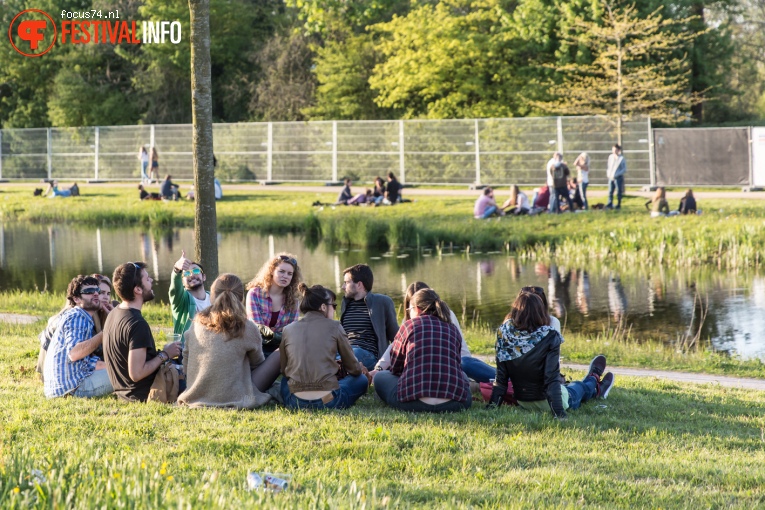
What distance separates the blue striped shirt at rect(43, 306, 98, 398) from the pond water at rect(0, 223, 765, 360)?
7619 millimetres

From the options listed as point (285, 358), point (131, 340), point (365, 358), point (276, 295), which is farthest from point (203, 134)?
point (285, 358)

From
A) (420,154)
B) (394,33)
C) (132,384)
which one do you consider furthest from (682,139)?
(132,384)

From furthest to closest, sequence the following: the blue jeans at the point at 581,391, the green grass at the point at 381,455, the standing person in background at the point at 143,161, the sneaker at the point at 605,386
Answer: the standing person in background at the point at 143,161 < the sneaker at the point at 605,386 < the blue jeans at the point at 581,391 < the green grass at the point at 381,455

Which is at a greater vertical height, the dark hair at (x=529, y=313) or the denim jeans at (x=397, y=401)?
the dark hair at (x=529, y=313)

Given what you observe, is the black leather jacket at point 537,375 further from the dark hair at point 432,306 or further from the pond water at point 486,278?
the pond water at point 486,278

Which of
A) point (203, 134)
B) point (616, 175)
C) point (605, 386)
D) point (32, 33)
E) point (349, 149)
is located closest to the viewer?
point (605, 386)

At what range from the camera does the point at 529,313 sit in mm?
7566

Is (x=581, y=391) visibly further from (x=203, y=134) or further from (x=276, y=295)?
(x=203, y=134)

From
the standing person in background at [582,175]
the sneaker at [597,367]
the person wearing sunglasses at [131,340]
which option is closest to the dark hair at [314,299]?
the person wearing sunglasses at [131,340]

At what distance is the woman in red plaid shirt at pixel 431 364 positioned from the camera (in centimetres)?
751

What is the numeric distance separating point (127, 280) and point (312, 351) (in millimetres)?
1444

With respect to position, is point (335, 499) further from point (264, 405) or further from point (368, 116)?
point (368, 116)

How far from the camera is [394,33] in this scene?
3962cm

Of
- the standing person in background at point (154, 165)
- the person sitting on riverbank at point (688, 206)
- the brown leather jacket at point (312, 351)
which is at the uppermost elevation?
the standing person in background at point (154, 165)
